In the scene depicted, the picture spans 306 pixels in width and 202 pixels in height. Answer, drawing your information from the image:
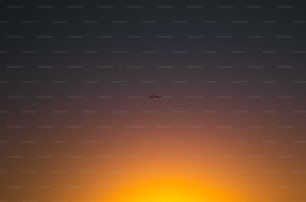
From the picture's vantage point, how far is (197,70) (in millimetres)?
3340

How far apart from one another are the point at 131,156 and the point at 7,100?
1.23 m

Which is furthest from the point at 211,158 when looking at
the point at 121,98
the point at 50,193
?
the point at 50,193

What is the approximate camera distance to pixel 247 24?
3.35m

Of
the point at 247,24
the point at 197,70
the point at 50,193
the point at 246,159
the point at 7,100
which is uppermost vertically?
the point at 247,24

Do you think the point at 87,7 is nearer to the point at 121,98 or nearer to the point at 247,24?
the point at 121,98

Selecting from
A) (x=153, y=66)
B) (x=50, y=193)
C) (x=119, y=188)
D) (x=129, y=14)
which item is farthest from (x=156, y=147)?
(x=129, y=14)

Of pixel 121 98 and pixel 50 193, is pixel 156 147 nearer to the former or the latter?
pixel 121 98

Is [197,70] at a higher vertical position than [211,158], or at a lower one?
higher

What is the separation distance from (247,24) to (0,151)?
8.24ft

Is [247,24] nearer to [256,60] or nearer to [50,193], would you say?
[256,60]

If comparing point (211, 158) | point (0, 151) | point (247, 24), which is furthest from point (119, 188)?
point (247, 24)

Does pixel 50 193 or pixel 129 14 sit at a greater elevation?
pixel 129 14

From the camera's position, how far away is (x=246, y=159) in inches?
129

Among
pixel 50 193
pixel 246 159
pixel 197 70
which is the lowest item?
pixel 50 193
